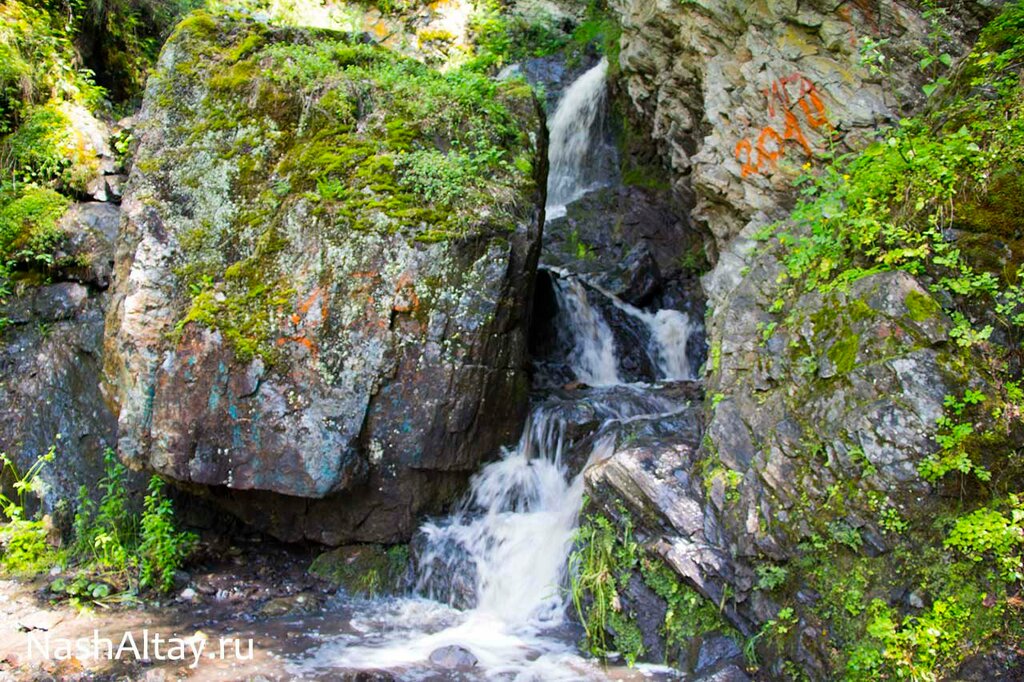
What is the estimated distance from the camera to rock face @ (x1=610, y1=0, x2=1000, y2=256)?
244 inches

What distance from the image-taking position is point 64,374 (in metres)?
7.92

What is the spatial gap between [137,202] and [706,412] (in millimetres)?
6042

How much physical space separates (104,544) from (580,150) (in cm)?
1040

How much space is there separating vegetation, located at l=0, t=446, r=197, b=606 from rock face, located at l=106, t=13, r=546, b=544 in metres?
0.63

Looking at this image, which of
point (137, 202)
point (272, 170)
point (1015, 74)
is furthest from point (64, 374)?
point (1015, 74)

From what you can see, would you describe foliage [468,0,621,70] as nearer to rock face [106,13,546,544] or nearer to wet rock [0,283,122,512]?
rock face [106,13,546,544]

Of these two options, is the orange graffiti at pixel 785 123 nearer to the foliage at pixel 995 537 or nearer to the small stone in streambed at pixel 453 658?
the foliage at pixel 995 537

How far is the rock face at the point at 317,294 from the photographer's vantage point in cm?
645

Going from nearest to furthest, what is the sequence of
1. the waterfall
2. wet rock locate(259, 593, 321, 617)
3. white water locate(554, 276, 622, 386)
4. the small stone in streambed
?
1. the small stone in streambed
2. wet rock locate(259, 593, 321, 617)
3. white water locate(554, 276, 622, 386)
4. the waterfall

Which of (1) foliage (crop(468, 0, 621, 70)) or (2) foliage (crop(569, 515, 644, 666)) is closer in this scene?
(2) foliage (crop(569, 515, 644, 666))

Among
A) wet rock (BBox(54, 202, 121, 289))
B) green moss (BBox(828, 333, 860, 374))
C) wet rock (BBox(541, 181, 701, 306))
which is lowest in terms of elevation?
green moss (BBox(828, 333, 860, 374))

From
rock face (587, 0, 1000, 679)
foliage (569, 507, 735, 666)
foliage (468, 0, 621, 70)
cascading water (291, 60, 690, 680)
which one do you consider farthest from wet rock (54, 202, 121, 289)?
foliage (468, 0, 621, 70)

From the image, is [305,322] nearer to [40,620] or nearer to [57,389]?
[40,620]

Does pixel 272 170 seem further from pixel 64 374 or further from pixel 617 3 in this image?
pixel 617 3
